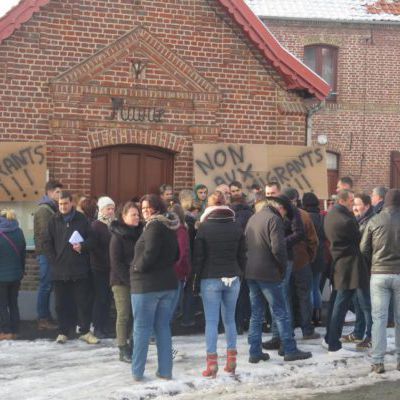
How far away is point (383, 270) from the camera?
8672mm

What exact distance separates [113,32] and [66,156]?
2.08 m

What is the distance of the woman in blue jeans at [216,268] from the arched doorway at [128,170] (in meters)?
4.59

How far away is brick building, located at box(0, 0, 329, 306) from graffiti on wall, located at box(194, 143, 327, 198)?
0.22m

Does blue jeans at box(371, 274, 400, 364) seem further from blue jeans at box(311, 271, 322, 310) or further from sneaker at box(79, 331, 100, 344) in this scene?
sneaker at box(79, 331, 100, 344)

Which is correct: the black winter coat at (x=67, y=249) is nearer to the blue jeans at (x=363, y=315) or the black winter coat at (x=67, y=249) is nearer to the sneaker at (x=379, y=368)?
the blue jeans at (x=363, y=315)

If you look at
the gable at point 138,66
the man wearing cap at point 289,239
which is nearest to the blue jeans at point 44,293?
the gable at point 138,66

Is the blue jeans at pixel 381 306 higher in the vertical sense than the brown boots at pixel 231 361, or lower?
higher

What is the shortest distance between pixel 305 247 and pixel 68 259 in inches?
113

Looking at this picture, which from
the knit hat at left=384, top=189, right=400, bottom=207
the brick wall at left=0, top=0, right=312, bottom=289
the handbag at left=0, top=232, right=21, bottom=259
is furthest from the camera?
the brick wall at left=0, top=0, right=312, bottom=289

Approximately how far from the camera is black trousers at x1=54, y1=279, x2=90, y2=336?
397 inches

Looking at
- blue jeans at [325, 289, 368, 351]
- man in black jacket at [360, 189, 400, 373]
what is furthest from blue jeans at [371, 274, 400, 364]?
blue jeans at [325, 289, 368, 351]

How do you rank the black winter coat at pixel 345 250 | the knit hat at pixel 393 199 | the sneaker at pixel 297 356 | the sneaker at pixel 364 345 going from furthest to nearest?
the sneaker at pixel 364 345 → the black winter coat at pixel 345 250 → the sneaker at pixel 297 356 → the knit hat at pixel 393 199

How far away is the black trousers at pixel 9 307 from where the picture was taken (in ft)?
33.6

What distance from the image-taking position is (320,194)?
534 inches
